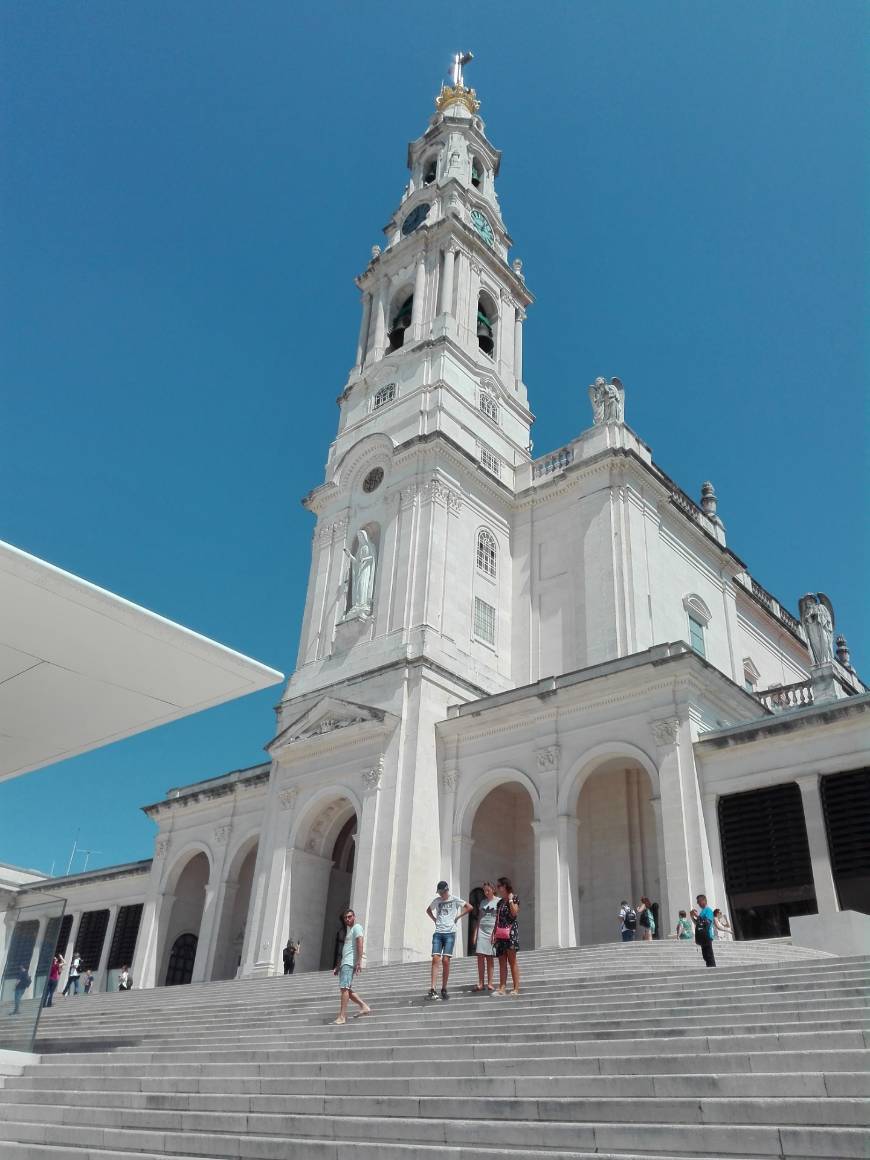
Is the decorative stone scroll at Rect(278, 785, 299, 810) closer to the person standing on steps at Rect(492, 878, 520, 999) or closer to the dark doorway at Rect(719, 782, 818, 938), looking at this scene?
the dark doorway at Rect(719, 782, 818, 938)

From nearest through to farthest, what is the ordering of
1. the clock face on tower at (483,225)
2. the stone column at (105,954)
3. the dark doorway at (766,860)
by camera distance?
the dark doorway at (766,860) → the stone column at (105,954) → the clock face on tower at (483,225)

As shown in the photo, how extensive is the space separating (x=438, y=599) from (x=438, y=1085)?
2054cm

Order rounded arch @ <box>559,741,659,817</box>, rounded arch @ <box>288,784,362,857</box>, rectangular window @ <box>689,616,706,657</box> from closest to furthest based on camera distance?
rounded arch @ <box>559,741,659,817</box> → rounded arch @ <box>288,784,362,857</box> → rectangular window @ <box>689,616,706,657</box>

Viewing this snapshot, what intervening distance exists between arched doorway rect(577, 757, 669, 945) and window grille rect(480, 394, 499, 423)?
15496 millimetres

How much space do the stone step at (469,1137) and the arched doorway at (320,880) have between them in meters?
17.4

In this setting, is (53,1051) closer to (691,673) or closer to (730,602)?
(691,673)

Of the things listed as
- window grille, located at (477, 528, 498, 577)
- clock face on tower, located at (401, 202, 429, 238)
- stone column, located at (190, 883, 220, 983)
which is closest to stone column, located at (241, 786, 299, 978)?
stone column, located at (190, 883, 220, 983)

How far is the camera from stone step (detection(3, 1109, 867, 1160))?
5.80 m

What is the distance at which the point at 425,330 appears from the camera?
35.7m

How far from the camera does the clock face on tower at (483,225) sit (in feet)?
132

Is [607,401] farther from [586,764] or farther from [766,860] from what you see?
[766,860]

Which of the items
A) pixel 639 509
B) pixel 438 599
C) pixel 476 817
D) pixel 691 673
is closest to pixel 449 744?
pixel 476 817

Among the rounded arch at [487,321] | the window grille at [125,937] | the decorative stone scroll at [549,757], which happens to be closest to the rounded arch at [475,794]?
the decorative stone scroll at [549,757]

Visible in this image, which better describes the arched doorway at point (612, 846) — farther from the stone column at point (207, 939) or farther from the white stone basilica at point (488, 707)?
the stone column at point (207, 939)
